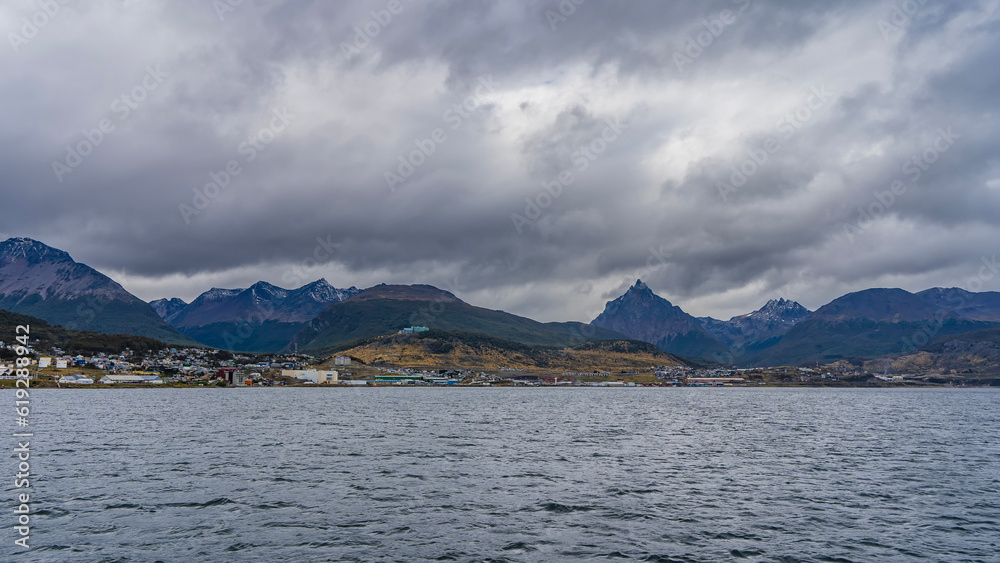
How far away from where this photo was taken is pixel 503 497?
49875 millimetres

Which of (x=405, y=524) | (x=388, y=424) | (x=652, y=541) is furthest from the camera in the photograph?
(x=388, y=424)

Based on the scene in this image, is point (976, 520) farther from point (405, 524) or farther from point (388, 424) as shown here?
point (388, 424)

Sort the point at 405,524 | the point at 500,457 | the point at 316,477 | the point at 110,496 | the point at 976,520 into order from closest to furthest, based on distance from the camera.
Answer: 1. the point at 405,524
2. the point at 976,520
3. the point at 110,496
4. the point at 316,477
5. the point at 500,457

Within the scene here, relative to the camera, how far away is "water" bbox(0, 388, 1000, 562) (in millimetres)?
35969

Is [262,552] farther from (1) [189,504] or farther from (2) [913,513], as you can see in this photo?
(2) [913,513]

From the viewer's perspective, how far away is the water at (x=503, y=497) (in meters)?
36.0

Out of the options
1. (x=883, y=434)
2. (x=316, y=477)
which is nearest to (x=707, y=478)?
(x=316, y=477)

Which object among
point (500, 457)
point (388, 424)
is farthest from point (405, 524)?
point (388, 424)

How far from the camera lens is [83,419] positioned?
4653 inches

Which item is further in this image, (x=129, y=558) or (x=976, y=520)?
(x=976, y=520)

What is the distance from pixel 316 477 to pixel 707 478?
126 ft

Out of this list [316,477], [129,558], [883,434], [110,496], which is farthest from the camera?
[883,434]

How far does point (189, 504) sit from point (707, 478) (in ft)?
153

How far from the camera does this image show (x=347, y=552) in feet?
113
